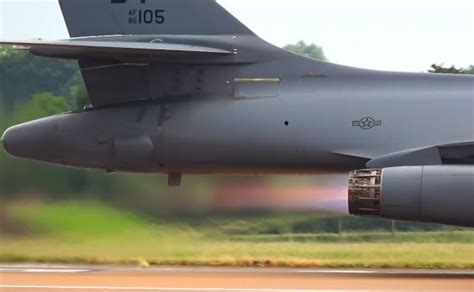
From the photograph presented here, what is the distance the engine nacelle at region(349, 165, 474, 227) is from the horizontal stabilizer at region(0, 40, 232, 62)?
325 cm

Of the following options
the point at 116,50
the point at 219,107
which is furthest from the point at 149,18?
the point at 219,107

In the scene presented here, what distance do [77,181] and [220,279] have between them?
4.08 meters

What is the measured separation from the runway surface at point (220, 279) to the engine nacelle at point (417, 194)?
2.65 ft

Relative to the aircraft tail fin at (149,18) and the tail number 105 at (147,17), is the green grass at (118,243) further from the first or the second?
the tail number 105 at (147,17)

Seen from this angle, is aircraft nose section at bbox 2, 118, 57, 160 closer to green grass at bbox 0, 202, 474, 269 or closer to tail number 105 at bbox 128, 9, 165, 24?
green grass at bbox 0, 202, 474, 269

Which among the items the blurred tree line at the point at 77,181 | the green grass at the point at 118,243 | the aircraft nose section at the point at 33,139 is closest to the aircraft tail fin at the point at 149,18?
the blurred tree line at the point at 77,181

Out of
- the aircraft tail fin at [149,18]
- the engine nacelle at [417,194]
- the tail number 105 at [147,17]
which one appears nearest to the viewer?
the engine nacelle at [417,194]

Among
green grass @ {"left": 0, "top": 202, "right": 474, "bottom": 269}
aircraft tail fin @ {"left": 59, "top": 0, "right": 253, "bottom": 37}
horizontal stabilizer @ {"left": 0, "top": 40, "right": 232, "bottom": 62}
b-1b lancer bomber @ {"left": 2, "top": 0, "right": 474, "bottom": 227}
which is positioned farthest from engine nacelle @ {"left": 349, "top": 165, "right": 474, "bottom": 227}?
aircraft tail fin @ {"left": 59, "top": 0, "right": 253, "bottom": 37}

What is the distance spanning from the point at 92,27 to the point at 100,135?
1723 mm

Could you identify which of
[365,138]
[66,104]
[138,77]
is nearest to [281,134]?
[365,138]

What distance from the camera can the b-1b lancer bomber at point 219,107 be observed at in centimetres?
1712

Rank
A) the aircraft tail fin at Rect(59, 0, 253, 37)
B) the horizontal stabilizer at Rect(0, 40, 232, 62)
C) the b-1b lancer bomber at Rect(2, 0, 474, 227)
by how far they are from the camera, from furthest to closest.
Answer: the aircraft tail fin at Rect(59, 0, 253, 37) < the horizontal stabilizer at Rect(0, 40, 232, 62) < the b-1b lancer bomber at Rect(2, 0, 474, 227)

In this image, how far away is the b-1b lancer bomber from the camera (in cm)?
1712

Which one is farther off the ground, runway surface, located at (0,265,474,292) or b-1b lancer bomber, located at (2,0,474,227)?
b-1b lancer bomber, located at (2,0,474,227)
